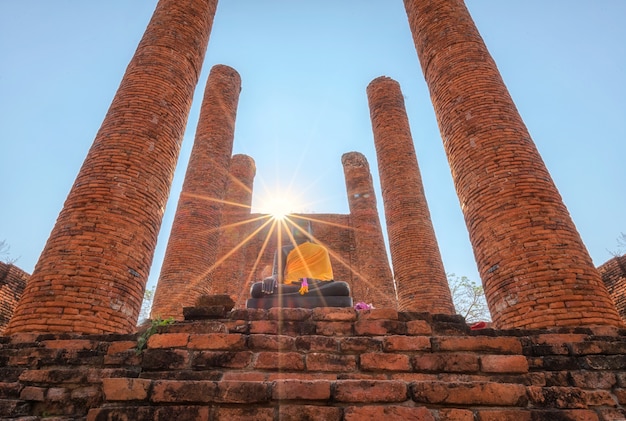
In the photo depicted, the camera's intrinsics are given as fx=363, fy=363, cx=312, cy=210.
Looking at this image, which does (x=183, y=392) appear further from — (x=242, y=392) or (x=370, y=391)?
(x=370, y=391)

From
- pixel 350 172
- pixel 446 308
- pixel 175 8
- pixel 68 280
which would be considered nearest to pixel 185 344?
pixel 68 280

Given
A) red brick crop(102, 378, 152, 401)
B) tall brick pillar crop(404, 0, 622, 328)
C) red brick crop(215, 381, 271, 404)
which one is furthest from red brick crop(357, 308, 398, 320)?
tall brick pillar crop(404, 0, 622, 328)

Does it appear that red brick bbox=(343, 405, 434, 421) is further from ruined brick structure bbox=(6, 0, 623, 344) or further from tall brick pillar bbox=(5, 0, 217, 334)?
tall brick pillar bbox=(5, 0, 217, 334)

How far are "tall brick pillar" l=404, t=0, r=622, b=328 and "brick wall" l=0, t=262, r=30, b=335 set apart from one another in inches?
438

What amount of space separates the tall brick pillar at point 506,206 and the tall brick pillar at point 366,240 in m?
7.95

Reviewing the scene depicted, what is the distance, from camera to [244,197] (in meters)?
16.5

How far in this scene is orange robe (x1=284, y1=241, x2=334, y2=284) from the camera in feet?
14.6

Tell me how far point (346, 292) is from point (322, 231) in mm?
13619

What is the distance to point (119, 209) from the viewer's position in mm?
4578

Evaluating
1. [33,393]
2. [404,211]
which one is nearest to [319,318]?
[33,393]

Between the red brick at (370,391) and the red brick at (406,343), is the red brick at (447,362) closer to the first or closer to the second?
the red brick at (406,343)

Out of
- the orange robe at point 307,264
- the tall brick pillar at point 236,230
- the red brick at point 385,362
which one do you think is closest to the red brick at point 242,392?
the red brick at point 385,362

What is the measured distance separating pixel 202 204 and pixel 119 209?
5972 millimetres

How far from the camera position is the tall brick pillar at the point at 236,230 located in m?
13.7
